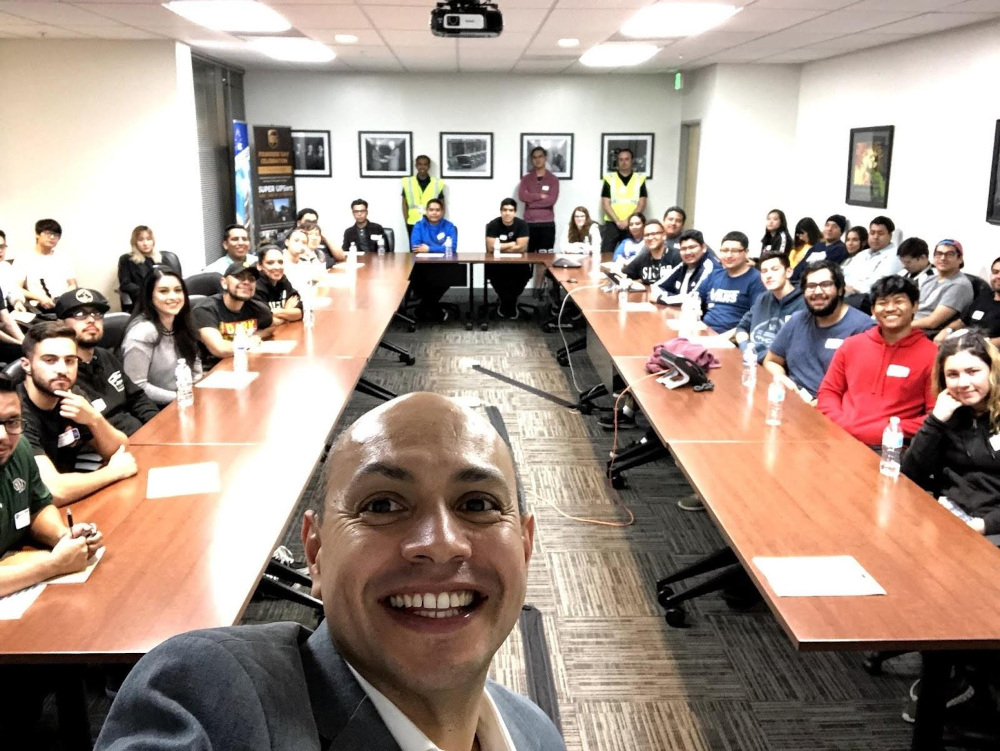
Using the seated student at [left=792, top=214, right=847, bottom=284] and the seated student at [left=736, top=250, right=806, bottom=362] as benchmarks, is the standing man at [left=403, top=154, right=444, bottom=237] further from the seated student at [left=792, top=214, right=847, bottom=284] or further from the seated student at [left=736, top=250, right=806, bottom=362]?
the seated student at [left=736, top=250, right=806, bottom=362]

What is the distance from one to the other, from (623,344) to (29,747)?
356 cm

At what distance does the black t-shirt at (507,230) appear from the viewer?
32.0ft

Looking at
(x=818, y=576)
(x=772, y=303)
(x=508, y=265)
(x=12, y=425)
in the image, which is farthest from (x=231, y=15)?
(x=818, y=576)

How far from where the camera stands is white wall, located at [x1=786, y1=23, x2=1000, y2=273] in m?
6.35

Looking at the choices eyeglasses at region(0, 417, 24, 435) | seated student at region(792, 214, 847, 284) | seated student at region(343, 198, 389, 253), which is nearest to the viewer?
eyeglasses at region(0, 417, 24, 435)

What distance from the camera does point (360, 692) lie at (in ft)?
2.64

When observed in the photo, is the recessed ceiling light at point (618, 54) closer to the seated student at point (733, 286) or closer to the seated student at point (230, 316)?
the seated student at point (733, 286)

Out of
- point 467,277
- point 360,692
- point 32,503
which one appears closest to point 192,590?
point 32,503

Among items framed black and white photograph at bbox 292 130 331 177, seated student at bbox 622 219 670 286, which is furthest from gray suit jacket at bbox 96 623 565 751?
framed black and white photograph at bbox 292 130 331 177

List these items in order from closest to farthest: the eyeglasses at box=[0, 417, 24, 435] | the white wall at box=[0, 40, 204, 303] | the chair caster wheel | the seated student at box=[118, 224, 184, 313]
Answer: the eyeglasses at box=[0, 417, 24, 435] → the chair caster wheel → the seated student at box=[118, 224, 184, 313] → the white wall at box=[0, 40, 204, 303]

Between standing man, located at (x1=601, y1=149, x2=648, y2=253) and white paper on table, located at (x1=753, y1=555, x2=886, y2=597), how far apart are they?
8.53 m

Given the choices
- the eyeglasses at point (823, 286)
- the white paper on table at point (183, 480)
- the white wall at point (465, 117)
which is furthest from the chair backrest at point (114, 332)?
the white wall at point (465, 117)

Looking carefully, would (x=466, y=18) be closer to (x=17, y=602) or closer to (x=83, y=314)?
(x=83, y=314)

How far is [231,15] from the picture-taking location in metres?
6.29
